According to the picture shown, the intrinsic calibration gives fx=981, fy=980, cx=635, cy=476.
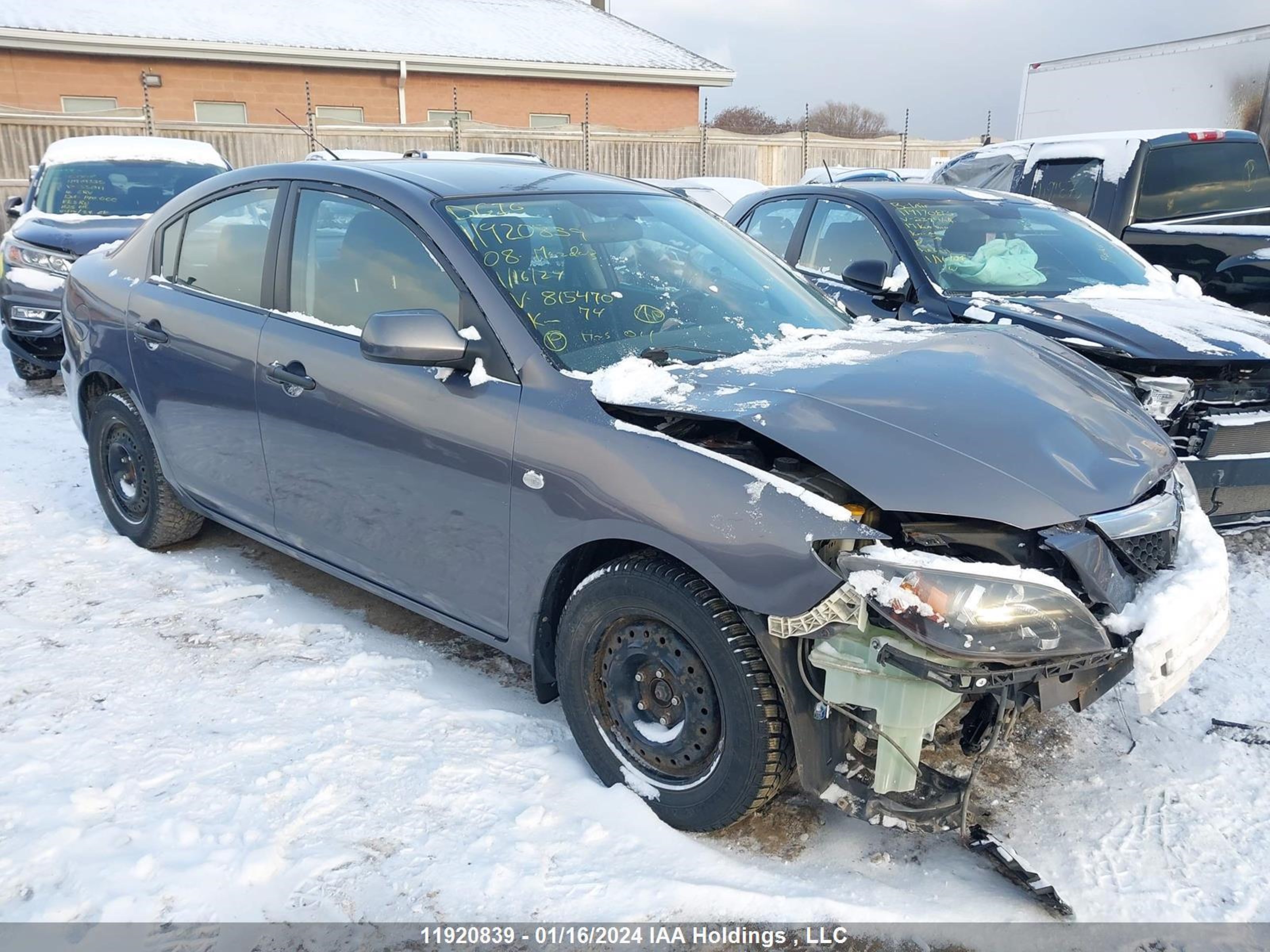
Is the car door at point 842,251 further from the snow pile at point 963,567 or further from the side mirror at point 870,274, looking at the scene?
the snow pile at point 963,567

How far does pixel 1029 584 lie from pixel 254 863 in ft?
6.87

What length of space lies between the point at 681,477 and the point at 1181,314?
3.58m

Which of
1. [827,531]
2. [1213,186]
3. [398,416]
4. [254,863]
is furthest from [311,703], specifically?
[1213,186]

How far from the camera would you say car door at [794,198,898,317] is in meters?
5.41

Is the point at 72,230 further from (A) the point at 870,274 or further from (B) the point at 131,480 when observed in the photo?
(A) the point at 870,274

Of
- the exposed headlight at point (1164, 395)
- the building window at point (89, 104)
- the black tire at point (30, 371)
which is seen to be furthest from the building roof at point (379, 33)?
the exposed headlight at point (1164, 395)

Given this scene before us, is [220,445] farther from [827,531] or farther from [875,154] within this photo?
[875,154]

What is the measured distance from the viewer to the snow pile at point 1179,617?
2.40 metres

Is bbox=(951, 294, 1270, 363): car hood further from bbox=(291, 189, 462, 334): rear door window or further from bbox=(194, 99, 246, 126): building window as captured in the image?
bbox=(194, 99, 246, 126): building window

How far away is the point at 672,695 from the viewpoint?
2.70 meters

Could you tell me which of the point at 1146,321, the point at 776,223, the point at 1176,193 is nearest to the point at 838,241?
the point at 776,223

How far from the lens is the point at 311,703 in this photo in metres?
3.39

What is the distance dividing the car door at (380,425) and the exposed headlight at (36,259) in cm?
526

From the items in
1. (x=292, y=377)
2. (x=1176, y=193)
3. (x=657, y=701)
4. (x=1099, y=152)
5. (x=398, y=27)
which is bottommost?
(x=657, y=701)
